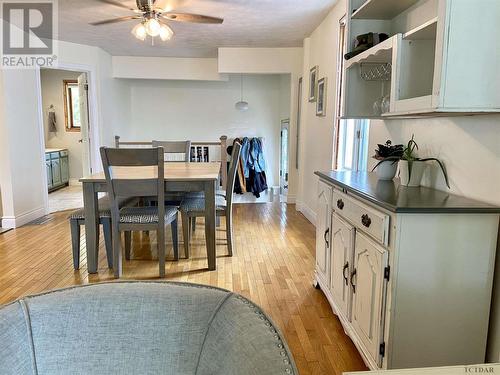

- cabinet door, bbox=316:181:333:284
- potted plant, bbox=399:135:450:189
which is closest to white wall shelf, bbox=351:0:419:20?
potted plant, bbox=399:135:450:189

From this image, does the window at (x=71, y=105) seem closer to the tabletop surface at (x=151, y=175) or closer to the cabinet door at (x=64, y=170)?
the cabinet door at (x=64, y=170)

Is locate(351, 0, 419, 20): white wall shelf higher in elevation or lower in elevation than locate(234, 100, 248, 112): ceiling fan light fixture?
higher

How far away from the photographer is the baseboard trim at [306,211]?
15.0 feet

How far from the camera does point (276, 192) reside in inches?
Result: 261

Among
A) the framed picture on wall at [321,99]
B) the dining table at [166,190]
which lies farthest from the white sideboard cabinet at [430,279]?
the framed picture on wall at [321,99]

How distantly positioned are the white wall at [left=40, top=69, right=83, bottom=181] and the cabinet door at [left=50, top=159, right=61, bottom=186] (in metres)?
0.53

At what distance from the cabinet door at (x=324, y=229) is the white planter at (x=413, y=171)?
1.49 feet

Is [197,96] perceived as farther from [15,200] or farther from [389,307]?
[389,307]

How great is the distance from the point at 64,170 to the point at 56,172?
38cm

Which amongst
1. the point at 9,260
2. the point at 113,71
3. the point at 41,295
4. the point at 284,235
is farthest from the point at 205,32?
the point at 41,295

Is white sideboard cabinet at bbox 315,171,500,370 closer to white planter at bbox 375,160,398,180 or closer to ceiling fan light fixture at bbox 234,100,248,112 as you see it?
white planter at bbox 375,160,398,180

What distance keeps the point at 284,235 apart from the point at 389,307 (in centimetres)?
262

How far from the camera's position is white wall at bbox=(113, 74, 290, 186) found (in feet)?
22.3

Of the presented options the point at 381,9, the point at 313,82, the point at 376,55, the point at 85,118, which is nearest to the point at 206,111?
the point at 85,118
